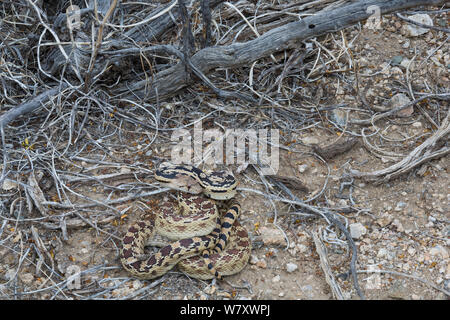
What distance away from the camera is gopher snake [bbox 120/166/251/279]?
3.60 meters

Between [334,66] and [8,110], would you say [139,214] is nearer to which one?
[8,110]

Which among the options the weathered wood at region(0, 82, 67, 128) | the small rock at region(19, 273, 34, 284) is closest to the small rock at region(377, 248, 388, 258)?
the small rock at region(19, 273, 34, 284)

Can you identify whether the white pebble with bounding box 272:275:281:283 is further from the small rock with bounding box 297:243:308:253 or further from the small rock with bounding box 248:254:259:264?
the small rock with bounding box 297:243:308:253

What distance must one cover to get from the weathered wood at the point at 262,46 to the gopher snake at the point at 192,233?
44.0 inches

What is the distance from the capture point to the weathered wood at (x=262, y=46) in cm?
397

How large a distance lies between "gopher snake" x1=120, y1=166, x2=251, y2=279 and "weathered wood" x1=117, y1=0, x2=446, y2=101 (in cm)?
112

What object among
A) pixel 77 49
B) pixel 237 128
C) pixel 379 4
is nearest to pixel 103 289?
pixel 237 128

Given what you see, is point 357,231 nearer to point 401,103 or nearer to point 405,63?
point 401,103

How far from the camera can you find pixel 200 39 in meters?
5.04

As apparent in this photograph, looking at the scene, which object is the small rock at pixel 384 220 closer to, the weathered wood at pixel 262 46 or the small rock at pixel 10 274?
the weathered wood at pixel 262 46

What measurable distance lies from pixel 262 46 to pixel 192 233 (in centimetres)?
193

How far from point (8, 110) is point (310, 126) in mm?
3123

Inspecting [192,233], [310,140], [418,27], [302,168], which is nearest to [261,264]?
[192,233]

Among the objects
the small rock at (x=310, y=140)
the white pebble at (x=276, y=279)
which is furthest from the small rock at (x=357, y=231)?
the small rock at (x=310, y=140)
